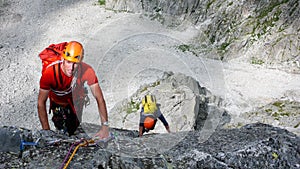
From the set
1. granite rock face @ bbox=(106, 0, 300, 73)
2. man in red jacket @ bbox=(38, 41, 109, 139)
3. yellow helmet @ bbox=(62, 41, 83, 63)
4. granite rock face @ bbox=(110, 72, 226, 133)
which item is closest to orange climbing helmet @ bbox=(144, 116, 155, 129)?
granite rock face @ bbox=(110, 72, 226, 133)

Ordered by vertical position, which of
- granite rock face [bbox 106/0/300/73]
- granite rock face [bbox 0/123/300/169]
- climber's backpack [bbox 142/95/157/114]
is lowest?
granite rock face [bbox 0/123/300/169]

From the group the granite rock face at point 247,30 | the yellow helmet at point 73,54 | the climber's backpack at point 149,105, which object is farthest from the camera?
the granite rock face at point 247,30

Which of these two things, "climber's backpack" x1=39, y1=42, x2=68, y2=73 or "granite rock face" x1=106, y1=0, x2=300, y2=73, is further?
"granite rock face" x1=106, y1=0, x2=300, y2=73

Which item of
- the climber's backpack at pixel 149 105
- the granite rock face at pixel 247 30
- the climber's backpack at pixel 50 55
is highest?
the granite rock face at pixel 247 30

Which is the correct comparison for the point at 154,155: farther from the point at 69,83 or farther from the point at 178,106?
the point at 178,106

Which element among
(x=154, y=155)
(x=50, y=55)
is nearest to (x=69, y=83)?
(x=50, y=55)

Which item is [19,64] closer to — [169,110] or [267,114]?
[169,110]

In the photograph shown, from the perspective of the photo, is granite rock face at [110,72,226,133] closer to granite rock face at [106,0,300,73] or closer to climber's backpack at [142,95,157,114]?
climber's backpack at [142,95,157,114]

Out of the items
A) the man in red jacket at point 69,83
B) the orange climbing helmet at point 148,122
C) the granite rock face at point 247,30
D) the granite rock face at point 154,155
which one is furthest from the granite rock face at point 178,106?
the granite rock face at point 154,155

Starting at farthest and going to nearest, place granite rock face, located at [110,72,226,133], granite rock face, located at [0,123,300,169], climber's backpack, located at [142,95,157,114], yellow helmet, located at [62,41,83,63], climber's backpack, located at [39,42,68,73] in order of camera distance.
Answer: granite rock face, located at [110,72,226,133]
climber's backpack, located at [142,95,157,114]
climber's backpack, located at [39,42,68,73]
yellow helmet, located at [62,41,83,63]
granite rock face, located at [0,123,300,169]

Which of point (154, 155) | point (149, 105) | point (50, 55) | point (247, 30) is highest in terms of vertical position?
point (247, 30)

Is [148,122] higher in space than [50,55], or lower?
lower

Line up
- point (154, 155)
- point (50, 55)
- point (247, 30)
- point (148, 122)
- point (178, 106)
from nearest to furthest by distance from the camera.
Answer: point (154, 155) → point (50, 55) → point (148, 122) → point (178, 106) → point (247, 30)

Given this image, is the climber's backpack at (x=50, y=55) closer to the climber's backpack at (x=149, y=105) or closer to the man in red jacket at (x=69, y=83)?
the man in red jacket at (x=69, y=83)
